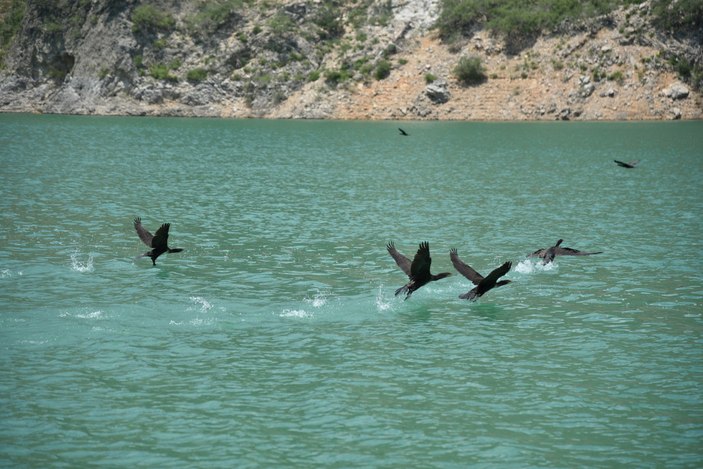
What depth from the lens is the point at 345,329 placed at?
59.5 ft

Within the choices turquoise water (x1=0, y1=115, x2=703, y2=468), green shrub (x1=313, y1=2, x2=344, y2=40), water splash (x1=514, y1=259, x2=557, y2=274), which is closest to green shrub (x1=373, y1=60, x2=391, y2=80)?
green shrub (x1=313, y1=2, x2=344, y2=40)

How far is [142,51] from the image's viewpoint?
99.1 metres

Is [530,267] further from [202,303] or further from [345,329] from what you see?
[202,303]

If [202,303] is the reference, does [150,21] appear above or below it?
above

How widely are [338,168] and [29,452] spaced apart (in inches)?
1373

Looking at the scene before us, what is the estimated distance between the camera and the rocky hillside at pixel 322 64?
80.7 metres

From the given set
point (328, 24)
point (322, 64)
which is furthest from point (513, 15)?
point (328, 24)

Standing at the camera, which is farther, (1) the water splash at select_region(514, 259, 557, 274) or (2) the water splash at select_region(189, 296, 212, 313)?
(1) the water splash at select_region(514, 259, 557, 274)

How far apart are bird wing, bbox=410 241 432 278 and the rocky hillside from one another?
65173mm

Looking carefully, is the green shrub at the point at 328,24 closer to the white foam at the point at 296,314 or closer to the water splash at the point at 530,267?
the water splash at the point at 530,267

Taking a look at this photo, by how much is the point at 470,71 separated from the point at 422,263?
69.2 metres

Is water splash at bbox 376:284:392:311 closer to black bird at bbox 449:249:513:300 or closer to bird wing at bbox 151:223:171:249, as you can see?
black bird at bbox 449:249:513:300

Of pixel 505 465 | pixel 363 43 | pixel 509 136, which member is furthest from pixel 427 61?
pixel 505 465

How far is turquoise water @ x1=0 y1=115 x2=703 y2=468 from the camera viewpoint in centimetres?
1272
